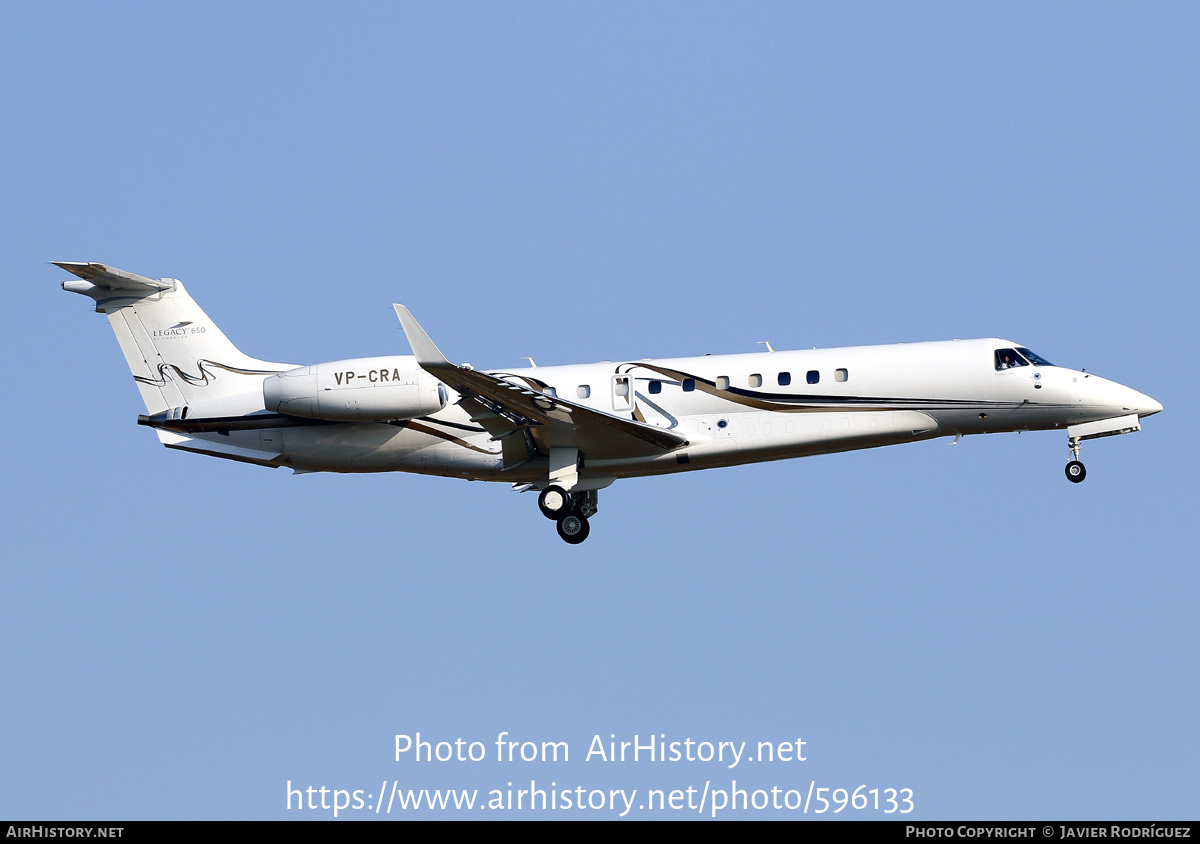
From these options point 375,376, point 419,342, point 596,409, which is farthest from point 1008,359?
point 375,376

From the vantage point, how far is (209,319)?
25.0 metres

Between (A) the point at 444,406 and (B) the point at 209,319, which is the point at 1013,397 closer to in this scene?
(A) the point at 444,406

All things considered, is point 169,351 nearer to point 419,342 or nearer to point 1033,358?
point 419,342

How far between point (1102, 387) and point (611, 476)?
8.67 metres

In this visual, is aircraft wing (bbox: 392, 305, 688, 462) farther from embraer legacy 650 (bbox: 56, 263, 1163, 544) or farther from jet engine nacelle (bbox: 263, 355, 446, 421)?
jet engine nacelle (bbox: 263, 355, 446, 421)

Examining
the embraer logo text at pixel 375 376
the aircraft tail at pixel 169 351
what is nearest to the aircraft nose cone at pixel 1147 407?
the embraer logo text at pixel 375 376

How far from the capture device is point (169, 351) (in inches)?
963

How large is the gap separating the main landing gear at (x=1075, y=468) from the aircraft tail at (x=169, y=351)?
1431cm

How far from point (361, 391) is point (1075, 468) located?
12373mm

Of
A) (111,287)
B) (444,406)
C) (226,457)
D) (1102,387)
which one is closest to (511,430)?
(444,406)

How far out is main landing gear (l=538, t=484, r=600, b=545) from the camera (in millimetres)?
23172

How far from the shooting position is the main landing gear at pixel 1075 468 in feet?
74.9

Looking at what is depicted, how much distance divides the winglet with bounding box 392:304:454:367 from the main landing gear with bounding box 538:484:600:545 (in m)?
4.31
